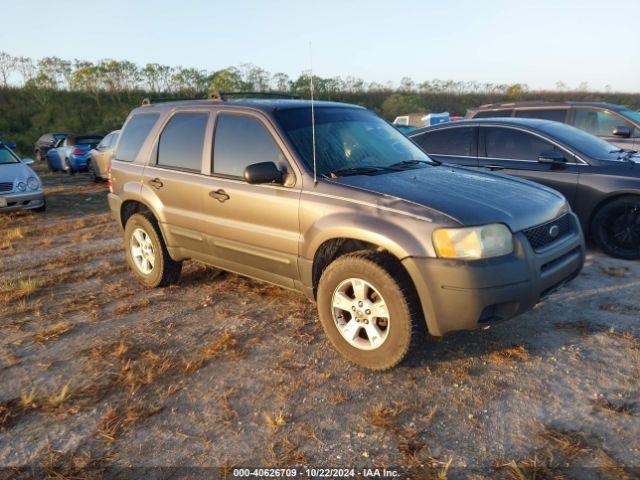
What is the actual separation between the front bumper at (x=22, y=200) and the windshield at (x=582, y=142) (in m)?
8.99

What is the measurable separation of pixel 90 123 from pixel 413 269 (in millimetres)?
36794

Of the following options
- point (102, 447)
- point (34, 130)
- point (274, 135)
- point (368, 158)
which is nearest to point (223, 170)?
point (274, 135)

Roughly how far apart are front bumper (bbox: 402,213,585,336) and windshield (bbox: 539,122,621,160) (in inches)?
141

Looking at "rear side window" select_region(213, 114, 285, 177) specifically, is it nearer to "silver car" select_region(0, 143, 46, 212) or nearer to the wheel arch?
the wheel arch

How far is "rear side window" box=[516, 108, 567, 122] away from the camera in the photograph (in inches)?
323

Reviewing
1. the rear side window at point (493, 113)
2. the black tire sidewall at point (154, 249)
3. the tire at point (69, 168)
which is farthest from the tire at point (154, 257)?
the tire at point (69, 168)

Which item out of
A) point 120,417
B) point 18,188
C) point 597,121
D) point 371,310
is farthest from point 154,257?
point 597,121

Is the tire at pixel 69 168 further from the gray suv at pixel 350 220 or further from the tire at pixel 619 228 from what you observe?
the tire at pixel 619 228

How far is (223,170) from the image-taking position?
4098 millimetres

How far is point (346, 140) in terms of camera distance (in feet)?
13.1

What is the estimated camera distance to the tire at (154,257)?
4859 mm

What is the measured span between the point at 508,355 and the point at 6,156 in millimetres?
10399

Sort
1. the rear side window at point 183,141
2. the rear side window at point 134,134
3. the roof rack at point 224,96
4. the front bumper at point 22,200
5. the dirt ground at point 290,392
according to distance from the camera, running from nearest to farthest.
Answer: the dirt ground at point 290,392 < the rear side window at point 183,141 < the roof rack at point 224,96 < the rear side window at point 134,134 < the front bumper at point 22,200

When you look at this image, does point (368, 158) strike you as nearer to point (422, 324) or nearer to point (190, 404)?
point (422, 324)
